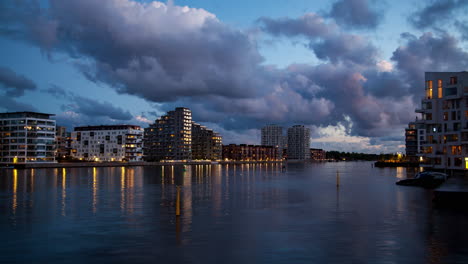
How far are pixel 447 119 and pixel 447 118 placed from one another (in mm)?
312

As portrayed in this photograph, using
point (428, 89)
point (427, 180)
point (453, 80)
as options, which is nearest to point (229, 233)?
point (427, 180)

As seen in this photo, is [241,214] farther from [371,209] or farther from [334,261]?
[334,261]

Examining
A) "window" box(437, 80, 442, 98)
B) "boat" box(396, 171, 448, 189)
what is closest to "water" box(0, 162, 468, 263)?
"boat" box(396, 171, 448, 189)

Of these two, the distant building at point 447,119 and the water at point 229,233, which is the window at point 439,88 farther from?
the water at point 229,233

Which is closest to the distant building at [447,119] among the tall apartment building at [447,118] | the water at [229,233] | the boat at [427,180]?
the tall apartment building at [447,118]

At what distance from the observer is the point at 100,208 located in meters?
42.1

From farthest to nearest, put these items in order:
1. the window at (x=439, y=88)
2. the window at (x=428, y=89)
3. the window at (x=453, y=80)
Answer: the window at (x=428, y=89) → the window at (x=439, y=88) → the window at (x=453, y=80)

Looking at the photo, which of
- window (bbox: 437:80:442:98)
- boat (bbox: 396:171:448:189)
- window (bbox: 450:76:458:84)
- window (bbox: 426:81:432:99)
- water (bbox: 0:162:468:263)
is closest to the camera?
water (bbox: 0:162:468:263)

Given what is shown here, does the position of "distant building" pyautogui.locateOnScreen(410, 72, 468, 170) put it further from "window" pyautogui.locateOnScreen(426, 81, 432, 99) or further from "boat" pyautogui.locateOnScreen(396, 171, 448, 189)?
"boat" pyautogui.locateOnScreen(396, 171, 448, 189)

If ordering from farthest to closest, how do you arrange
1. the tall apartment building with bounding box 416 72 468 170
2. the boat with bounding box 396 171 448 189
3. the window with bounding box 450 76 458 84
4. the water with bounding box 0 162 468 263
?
the window with bounding box 450 76 458 84 < the tall apartment building with bounding box 416 72 468 170 < the boat with bounding box 396 171 448 189 < the water with bounding box 0 162 468 263

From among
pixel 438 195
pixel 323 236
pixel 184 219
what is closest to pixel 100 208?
pixel 184 219

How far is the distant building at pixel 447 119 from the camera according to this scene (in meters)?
118

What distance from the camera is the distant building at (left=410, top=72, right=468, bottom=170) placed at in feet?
388

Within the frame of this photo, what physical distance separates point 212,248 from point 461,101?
119 meters
